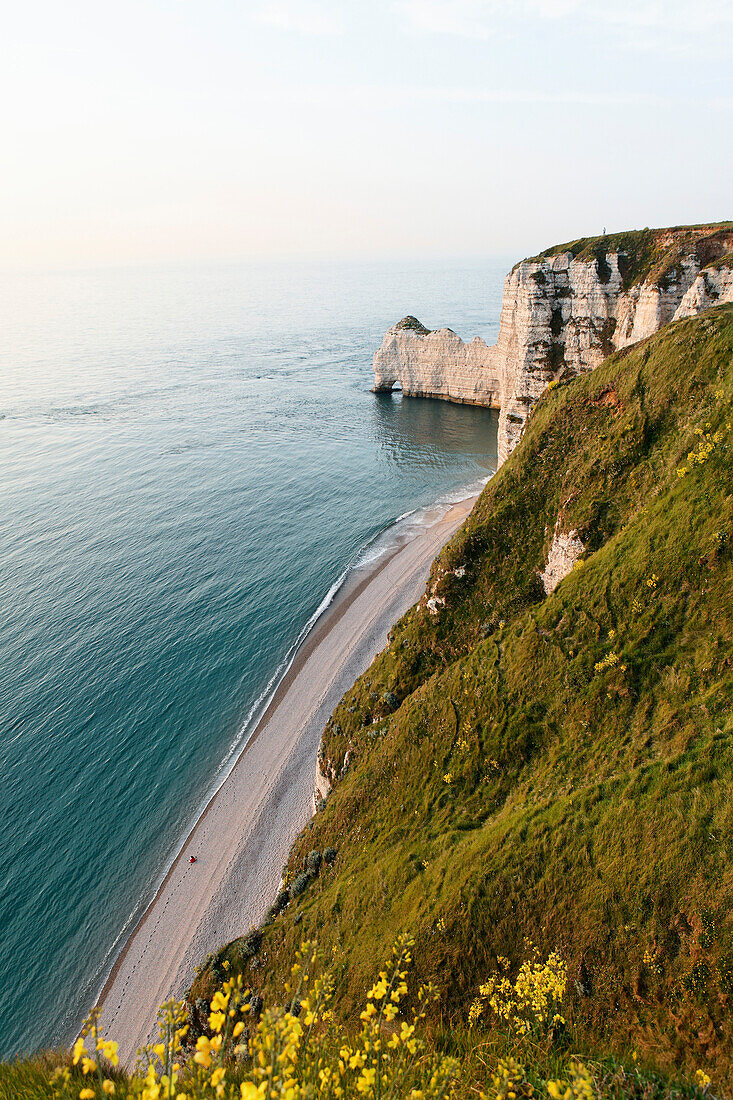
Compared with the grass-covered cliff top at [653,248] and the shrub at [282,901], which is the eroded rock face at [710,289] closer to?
the grass-covered cliff top at [653,248]

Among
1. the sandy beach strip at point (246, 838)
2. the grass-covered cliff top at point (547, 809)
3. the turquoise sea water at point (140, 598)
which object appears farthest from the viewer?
the turquoise sea water at point (140, 598)

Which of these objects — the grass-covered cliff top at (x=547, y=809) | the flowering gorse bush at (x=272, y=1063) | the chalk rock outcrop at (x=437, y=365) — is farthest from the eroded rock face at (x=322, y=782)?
the chalk rock outcrop at (x=437, y=365)

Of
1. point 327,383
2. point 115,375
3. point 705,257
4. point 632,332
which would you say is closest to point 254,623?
point 632,332

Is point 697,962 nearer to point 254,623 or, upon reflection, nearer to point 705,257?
point 254,623

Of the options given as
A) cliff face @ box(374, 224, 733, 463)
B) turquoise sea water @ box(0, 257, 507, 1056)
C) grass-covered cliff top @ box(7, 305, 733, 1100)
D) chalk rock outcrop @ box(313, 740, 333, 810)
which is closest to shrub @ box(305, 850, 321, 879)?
grass-covered cliff top @ box(7, 305, 733, 1100)

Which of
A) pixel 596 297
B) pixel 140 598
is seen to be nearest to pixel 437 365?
pixel 596 297

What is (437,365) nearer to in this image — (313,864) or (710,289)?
(710,289)

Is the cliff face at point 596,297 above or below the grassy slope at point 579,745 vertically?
above
